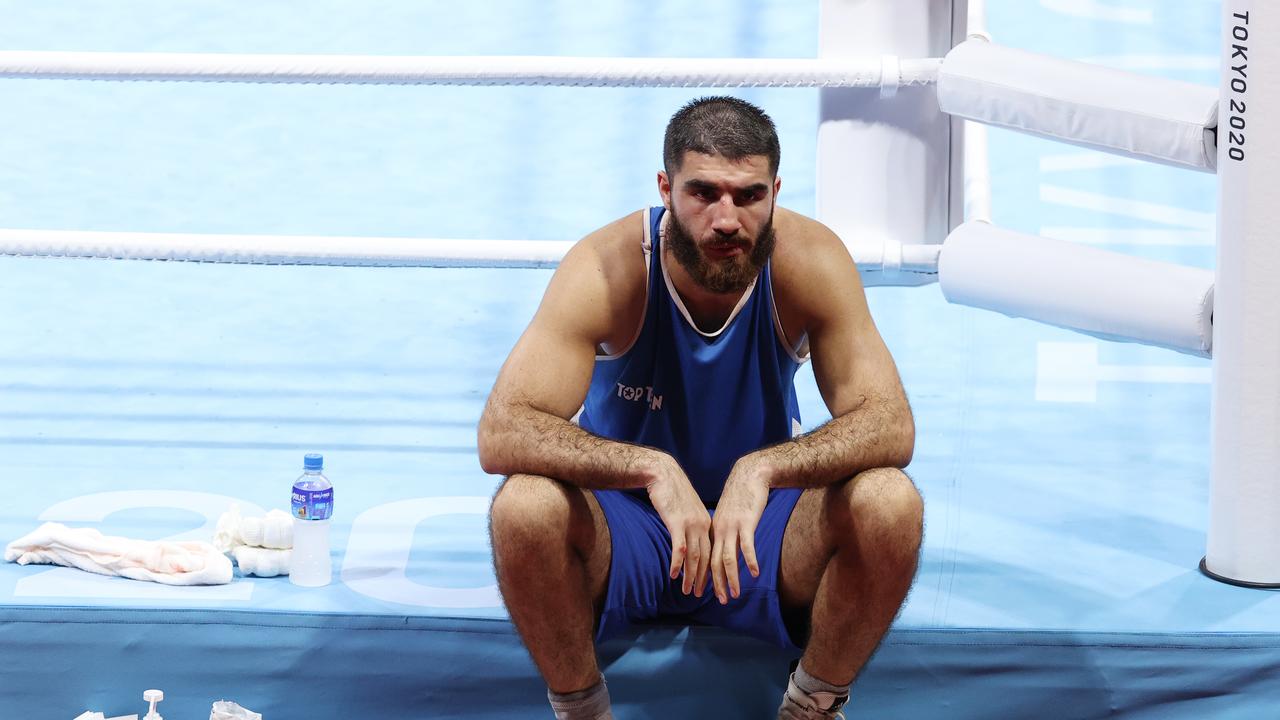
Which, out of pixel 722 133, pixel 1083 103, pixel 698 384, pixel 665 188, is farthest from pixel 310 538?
pixel 1083 103

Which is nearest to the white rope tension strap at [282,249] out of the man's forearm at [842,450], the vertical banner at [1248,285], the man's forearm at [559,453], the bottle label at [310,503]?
the bottle label at [310,503]

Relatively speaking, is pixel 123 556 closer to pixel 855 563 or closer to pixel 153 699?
pixel 153 699

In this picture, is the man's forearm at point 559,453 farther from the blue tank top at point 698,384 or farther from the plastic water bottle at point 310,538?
the plastic water bottle at point 310,538

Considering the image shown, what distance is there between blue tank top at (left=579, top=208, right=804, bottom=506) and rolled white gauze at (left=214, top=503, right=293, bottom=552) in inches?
18.0

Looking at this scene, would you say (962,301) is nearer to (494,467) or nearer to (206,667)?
(494,467)

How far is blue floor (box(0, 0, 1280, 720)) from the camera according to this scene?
1734 mm

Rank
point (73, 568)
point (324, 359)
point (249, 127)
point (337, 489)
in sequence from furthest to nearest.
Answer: point (249, 127) < point (324, 359) < point (337, 489) < point (73, 568)

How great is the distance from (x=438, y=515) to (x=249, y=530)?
1.00ft

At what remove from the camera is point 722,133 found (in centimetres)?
164

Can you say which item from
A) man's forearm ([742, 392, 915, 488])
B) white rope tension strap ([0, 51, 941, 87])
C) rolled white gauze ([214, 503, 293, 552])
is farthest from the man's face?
rolled white gauze ([214, 503, 293, 552])

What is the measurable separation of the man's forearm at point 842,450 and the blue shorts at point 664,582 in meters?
0.14

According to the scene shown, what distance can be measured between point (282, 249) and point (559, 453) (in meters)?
0.67

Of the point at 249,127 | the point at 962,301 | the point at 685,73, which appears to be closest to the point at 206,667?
the point at 685,73

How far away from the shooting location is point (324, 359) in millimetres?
2852
